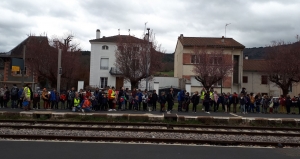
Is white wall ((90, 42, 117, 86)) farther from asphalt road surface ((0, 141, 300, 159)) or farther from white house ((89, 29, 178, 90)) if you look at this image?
asphalt road surface ((0, 141, 300, 159))

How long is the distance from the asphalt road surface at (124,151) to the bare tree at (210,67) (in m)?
24.2

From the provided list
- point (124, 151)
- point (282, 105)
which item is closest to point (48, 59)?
point (282, 105)

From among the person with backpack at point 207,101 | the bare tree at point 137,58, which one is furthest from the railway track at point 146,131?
the bare tree at point 137,58

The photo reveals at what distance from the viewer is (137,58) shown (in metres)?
32.6

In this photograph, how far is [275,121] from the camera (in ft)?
55.8

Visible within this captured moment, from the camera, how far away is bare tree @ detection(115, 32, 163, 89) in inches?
1271

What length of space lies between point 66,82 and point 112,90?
76.3 ft

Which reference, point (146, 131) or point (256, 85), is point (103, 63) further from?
point (146, 131)

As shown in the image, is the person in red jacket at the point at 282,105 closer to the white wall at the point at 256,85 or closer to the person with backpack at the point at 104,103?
the person with backpack at the point at 104,103

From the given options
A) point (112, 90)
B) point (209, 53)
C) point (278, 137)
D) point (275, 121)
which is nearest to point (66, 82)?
point (209, 53)

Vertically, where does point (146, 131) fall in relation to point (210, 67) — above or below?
below

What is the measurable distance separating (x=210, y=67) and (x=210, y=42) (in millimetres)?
8605

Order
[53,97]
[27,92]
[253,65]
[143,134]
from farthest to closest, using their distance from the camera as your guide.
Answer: [253,65] → [53,97] → [27,92] → [143,134]

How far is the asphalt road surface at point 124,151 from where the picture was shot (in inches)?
330
